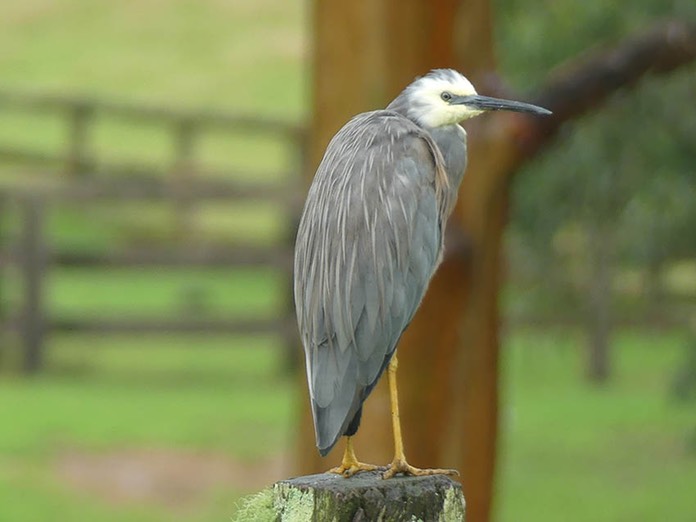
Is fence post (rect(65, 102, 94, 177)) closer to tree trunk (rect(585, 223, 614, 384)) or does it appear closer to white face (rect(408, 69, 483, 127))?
tree trunk (rect(585, 223, 614, 384))

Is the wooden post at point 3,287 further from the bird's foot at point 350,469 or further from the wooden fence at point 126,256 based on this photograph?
the bird's foot at point 350,469

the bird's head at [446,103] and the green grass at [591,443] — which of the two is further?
the green grass at [591,443]

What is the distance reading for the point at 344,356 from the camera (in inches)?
118

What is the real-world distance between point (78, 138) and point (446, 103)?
16001mm

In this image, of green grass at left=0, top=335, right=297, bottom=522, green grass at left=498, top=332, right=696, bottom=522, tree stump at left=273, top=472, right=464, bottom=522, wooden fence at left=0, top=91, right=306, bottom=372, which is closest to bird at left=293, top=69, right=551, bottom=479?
tree stump at left=273, top=472, right=464, bottom=522

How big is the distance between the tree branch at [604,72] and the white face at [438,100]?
2545mm

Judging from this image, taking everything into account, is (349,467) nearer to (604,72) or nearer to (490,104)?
(490,104)

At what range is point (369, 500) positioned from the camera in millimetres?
2680

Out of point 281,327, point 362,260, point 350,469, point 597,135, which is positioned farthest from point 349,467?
point 281,327

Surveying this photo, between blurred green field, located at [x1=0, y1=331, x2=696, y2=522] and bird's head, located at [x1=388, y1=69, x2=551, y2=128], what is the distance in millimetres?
→ 6321

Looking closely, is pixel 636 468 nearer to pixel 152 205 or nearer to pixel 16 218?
pixel 16 218

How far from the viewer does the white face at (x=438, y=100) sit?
337 cm

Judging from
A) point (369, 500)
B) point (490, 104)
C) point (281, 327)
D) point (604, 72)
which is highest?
point (604, 72)

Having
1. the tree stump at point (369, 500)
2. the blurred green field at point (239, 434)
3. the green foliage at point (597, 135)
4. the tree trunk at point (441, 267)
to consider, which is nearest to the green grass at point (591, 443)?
the blurred green field at point (239, 434)
